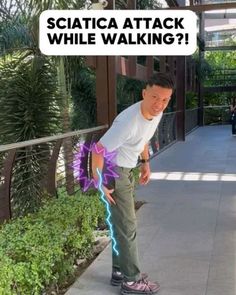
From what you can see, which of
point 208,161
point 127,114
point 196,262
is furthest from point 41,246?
point 208,161

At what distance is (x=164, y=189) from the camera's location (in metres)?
7.86

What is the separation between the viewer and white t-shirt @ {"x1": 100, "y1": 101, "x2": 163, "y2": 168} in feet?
11.1

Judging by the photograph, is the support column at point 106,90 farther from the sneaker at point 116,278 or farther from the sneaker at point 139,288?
the sneaker at point 139,288

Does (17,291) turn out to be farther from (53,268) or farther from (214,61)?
(214,61)

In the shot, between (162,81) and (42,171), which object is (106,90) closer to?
(42,171)

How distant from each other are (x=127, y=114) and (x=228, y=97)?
30.4m

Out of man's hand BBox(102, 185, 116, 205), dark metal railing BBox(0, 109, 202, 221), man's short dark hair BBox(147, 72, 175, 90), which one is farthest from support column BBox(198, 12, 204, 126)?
man's hand BBox(102, 185, 116, 205)

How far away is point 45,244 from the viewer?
3.42m

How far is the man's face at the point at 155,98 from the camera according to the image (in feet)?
11.2

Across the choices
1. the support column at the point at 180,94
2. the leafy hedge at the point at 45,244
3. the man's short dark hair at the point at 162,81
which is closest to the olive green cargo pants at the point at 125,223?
the leafy hedge at the point at 45,244

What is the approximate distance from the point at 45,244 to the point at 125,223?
55cm

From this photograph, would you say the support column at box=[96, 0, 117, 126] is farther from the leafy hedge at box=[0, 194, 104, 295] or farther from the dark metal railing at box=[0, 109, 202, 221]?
the leafy hedge at box=[0, 194, 104, 295]

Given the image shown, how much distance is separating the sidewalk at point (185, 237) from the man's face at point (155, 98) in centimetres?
128

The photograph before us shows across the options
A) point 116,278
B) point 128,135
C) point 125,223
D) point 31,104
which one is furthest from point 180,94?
point 128,135
